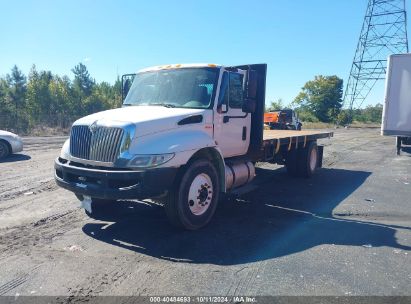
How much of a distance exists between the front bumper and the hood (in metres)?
0.59

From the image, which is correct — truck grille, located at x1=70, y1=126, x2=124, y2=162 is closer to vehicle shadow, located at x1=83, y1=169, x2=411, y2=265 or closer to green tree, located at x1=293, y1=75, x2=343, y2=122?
vehicle shadow, located at x1=83, y1=169, x2=411, y2=265

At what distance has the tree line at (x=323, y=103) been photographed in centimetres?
6709

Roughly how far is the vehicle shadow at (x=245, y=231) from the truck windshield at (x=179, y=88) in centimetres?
196

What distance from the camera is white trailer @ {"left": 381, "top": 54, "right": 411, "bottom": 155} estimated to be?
13.4 meters

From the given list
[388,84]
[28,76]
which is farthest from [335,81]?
[388,84]

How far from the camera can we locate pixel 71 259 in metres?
4.30

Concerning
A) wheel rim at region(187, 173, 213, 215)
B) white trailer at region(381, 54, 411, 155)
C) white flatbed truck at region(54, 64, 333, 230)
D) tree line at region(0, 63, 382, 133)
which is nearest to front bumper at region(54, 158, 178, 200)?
white flatbed truck at region(54, 64, 333, 230)

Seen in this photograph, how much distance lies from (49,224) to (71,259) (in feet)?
5.11

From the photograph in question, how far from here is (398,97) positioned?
A: 45.2 ft

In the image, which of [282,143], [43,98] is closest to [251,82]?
Answer: [282,143]

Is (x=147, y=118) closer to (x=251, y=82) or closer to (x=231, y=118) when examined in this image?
(x=231, y=118)

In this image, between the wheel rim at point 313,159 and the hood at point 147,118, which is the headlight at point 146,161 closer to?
the hood at point 147,118

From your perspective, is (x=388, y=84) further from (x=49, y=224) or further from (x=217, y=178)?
(x=49, y=224)

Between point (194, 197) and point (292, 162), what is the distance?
206 inches
